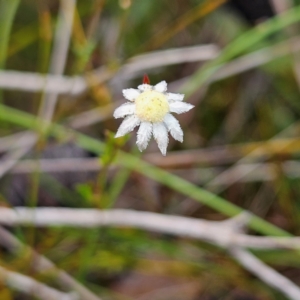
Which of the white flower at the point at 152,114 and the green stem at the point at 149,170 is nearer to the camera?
the white flower at the point at 152,114

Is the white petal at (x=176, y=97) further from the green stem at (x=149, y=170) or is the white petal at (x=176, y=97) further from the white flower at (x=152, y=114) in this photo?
the green stem at (x=149, y=170)

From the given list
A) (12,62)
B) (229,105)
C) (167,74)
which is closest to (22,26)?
(12,62)

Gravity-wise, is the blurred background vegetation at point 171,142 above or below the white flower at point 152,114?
above

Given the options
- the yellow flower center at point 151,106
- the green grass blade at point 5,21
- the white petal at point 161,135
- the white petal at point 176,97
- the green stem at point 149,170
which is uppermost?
the green grass blade at point 5,21

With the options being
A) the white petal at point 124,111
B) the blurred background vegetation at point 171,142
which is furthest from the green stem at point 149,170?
the white petal at point 124,111

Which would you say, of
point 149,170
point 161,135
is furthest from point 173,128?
point 149,170

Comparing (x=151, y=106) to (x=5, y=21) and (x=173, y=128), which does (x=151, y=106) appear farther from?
(x=5, y=21)
